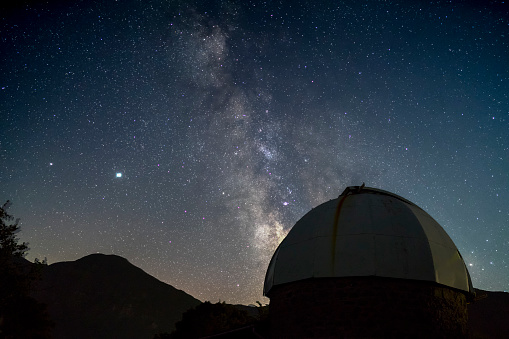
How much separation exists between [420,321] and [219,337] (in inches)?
273

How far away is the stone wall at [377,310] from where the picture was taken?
8.63 m

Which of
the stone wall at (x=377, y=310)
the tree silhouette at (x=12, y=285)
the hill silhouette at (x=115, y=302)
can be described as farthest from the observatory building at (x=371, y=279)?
the hill silhouette at (x=115, y=302)

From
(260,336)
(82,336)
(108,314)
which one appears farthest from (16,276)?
(108,314)

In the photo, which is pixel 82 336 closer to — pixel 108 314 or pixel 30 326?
pixel 108 314

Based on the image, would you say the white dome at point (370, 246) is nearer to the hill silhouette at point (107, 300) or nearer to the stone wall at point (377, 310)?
the stone wall at point (377, 310)

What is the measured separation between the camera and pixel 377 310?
8.72 meters

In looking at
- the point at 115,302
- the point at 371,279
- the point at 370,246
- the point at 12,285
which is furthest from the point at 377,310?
the point at 115,302

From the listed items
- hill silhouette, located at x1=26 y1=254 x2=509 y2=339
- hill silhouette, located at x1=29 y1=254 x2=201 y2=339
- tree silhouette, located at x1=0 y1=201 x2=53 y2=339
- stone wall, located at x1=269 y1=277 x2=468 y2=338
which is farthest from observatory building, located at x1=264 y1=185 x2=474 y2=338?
hill silhouette, located at x1=29 y1=254 x2=201 y2=339

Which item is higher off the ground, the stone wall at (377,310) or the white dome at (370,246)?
the white dome at (370,246)

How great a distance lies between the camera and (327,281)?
935 centimetres

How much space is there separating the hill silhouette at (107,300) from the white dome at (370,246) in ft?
217

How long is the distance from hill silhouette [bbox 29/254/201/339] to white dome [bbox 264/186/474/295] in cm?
6611

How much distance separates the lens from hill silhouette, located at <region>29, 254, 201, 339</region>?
2741 inches

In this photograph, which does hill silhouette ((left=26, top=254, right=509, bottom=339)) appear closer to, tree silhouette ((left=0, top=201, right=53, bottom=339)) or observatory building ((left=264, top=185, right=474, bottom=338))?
tree silhouette ((left=0, top=201, right=53, bottom=339))
